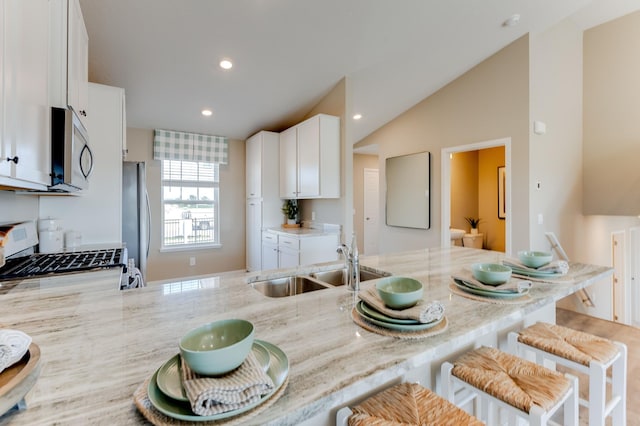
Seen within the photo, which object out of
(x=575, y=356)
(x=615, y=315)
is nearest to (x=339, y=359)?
(x=575, y=356)

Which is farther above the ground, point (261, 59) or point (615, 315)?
point (261, 59)

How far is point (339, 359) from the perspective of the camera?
74 centimetres

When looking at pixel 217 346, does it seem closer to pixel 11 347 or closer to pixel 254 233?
pixel 11 347

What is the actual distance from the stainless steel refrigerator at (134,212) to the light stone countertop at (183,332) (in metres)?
1.46

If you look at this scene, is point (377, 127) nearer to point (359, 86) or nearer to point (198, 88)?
point (359, 86)

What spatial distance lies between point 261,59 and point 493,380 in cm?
320

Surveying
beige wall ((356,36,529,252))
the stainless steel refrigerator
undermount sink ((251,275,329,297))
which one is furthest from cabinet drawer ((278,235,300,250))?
undermount sink ((251,275,329,297))

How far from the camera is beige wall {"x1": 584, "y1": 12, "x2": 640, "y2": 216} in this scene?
3578 mm

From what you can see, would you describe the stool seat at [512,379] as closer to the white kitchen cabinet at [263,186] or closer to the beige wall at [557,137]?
the beige wall at [557,137]

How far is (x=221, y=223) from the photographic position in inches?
197

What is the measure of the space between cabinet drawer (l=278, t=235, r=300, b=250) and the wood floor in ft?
9.23

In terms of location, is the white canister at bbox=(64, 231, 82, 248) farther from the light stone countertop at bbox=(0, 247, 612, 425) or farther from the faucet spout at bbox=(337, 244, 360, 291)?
the faucet spout at bbox=(337, 244, 360, 291)

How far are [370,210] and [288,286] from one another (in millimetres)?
5424

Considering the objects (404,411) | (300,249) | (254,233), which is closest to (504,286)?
(404,411)
